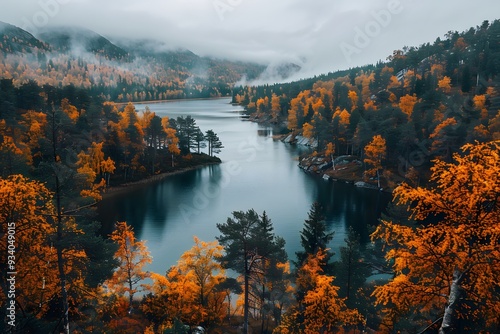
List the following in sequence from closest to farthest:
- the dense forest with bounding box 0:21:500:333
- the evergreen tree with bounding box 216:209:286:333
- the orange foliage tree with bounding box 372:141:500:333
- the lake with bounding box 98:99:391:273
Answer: the orange foliage tree with bounding box 372:141:500:333
the dense forest with bounding box 0:21:500:333
the evergreen tree with bounding box 216:209:286:333
the lake with bounding box 98:99:391:273

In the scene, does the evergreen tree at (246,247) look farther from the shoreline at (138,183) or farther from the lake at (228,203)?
the shoreline at (138,183)

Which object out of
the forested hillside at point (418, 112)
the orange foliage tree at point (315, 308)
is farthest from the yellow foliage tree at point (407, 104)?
the orange foliage tree at point (315, 308)

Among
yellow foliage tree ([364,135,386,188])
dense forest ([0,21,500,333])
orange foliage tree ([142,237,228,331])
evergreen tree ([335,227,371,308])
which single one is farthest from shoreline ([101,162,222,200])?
evergreen tree ([335,227,371,308])

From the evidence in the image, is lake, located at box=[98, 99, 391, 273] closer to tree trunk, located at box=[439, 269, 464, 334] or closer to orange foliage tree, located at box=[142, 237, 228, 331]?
orange foliage tree, located at box=[142, 237, 228, 331]

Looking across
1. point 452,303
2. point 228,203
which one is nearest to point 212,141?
point 228,203

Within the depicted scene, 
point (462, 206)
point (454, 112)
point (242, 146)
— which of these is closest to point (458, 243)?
point (462, 206)

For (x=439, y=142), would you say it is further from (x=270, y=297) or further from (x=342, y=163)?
(x=270, y=297)

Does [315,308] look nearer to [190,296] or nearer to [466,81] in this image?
[190,296]
